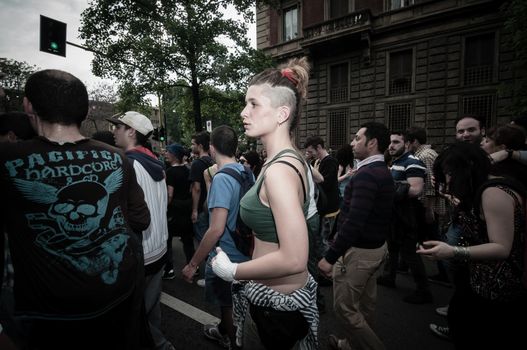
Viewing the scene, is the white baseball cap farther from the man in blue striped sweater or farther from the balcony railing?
the balcony railing

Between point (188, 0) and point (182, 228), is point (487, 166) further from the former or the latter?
point (188, 0)

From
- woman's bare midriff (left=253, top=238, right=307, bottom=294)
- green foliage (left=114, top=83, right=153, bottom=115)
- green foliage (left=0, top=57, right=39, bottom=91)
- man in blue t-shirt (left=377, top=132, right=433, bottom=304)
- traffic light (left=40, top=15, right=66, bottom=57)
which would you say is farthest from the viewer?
green foliage (left=0, top=57, right=39, bottom=91)

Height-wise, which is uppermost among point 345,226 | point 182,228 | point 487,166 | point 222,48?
point 222,48

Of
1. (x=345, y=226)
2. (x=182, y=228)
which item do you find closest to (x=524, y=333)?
(x=345, y=226)

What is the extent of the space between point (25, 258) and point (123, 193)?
20.7 inches

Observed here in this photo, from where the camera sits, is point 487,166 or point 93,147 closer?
point 93,147

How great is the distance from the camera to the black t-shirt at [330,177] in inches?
197

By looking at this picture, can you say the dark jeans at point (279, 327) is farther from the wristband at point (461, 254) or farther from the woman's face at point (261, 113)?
the wristband at point (461, 254)

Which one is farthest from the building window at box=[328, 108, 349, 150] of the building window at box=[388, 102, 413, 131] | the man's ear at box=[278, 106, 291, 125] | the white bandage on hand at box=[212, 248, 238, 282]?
the white bandage on hand at box=[212, 248, 238, 282]

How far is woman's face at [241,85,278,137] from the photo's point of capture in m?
1.53

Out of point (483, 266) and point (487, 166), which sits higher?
point (487, 166)

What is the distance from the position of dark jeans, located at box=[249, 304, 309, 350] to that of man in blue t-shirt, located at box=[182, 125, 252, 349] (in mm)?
946

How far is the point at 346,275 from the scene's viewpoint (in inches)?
98.3

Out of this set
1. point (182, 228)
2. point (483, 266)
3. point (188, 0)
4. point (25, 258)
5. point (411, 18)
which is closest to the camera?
point (25, 258)
